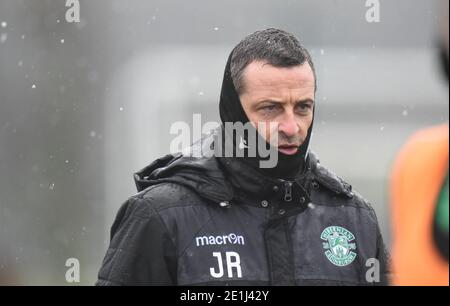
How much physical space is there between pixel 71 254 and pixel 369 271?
8150mm

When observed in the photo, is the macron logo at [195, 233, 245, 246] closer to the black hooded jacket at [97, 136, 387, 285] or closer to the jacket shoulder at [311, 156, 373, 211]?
the black hooded jacket at [97, 136, 387, 285]

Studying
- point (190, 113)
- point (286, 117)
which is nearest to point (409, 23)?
point (190, 113)

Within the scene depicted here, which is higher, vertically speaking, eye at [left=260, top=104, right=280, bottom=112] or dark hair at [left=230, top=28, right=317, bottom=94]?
dark hair at [left=230, top=28, right=317, bottom=94]

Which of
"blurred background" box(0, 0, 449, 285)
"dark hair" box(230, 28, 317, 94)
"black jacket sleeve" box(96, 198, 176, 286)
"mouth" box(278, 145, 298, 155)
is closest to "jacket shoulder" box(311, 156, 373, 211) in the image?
"mouth" box(278, 145, 298, 155)

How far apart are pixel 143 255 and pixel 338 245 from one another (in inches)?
26.9

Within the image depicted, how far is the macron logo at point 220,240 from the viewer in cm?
344

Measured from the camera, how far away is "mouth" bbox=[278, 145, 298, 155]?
3.50 m

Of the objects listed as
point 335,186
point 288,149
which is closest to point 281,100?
point 288,149

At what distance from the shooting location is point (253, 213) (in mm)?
3510

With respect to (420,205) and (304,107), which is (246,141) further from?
(420,205)

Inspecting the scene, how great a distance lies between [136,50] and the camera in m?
11.5

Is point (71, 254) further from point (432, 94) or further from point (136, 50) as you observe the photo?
point (432, 94)

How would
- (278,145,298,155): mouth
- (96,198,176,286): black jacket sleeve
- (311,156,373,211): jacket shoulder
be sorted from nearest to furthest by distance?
(96,198,176,286): black jacket sleeve → (278,145,298,155): mouth → (311,156,373,211): jacket shoulder

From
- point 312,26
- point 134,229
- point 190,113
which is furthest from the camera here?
point 312,26
